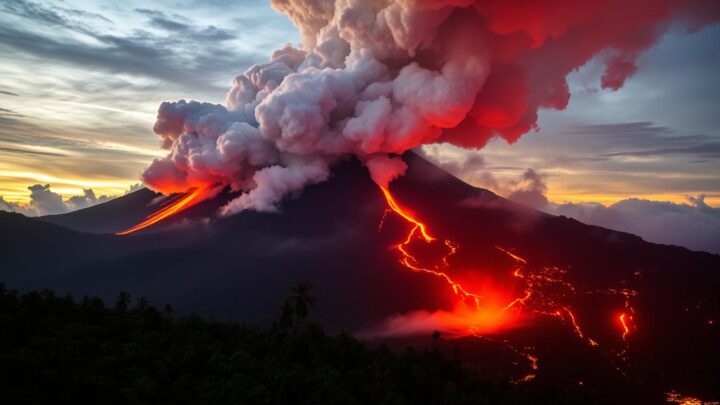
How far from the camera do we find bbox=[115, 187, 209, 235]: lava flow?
250 feet

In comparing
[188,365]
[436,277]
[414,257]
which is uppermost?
[414,257]

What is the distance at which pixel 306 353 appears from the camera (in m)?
25.9

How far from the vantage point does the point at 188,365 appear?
21438 mm

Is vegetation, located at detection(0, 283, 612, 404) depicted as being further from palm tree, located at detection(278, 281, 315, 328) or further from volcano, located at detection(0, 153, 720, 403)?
volcano, located at detection(0, 153, 720, 403)

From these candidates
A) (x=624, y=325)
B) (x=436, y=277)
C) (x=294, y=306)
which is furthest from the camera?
(x=436, y=277)

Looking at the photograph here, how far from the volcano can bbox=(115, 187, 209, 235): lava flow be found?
2.59 meters

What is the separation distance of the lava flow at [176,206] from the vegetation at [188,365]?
49533 mm

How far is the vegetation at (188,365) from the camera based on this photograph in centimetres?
1730

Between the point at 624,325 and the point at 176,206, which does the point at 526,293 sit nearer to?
the point at 624,325

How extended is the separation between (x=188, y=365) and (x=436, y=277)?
34262 millimetres

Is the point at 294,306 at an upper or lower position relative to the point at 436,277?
lower

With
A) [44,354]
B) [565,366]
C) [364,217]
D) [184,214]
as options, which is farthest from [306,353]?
[184,214]

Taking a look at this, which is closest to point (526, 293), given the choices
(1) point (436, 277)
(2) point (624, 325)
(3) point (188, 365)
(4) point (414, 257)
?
(1) point (436, 277)

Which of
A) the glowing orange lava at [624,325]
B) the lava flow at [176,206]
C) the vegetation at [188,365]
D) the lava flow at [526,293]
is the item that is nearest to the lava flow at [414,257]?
the lava flow at [526,293]
